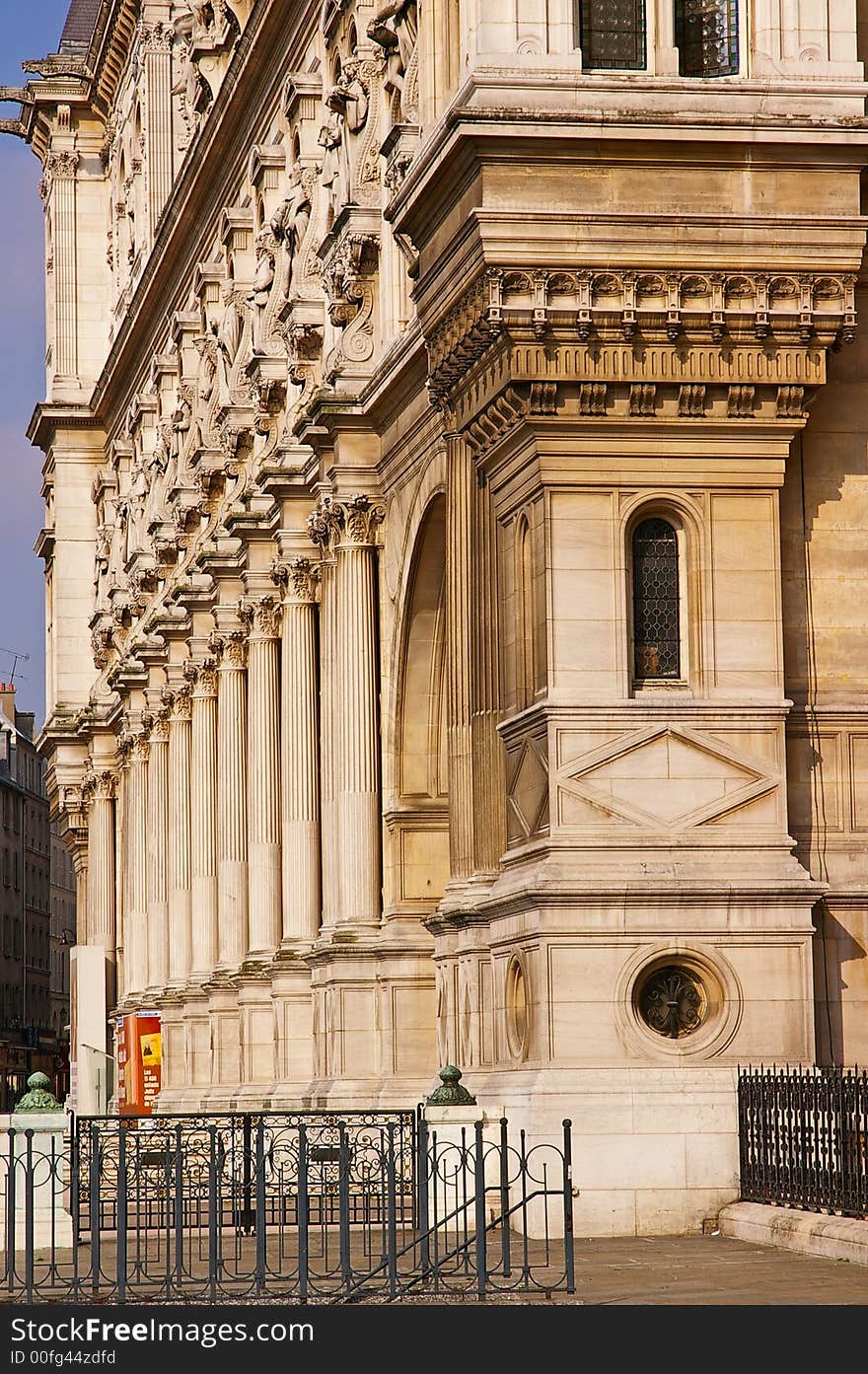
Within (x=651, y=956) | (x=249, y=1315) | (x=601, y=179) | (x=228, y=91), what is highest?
(x=228, y=91)

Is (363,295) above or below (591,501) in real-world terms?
above

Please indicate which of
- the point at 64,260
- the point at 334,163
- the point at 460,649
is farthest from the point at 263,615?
the point at 64,260

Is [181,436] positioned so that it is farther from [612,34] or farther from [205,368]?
[612,34]

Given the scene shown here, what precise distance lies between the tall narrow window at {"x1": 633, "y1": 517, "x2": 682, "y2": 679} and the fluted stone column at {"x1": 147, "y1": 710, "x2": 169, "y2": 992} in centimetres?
3463

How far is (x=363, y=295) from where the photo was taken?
4278 centimetres

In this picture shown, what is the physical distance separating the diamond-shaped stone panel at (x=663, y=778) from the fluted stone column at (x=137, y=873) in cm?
3847

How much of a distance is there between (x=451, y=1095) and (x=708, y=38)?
11.5m

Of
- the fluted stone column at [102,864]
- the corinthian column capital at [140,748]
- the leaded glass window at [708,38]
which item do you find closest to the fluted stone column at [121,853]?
the fluted stone column at [102,864]

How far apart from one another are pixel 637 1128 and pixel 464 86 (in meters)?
10.8

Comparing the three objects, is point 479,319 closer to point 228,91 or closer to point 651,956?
point 651,956

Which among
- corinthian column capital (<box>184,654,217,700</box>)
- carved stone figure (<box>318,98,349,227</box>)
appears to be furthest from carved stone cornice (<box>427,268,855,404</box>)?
corinthian column capital (<box>184,654,217,700</box>)

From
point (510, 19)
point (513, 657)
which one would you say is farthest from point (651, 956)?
point (510, 19)

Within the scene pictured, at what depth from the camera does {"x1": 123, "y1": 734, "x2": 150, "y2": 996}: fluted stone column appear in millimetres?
68062

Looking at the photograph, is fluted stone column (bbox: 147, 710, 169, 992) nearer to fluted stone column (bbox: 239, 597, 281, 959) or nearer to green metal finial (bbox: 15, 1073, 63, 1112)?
fluted stone column (bbox: 239, 597, 281, 959)
